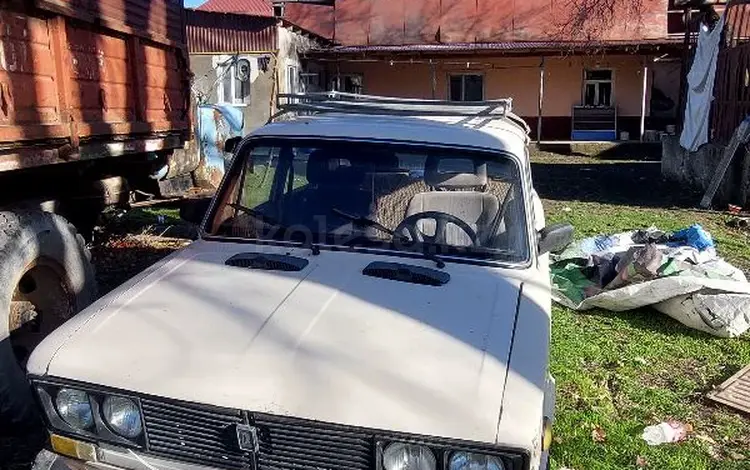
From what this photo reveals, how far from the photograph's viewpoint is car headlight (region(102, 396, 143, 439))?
7.25 ft

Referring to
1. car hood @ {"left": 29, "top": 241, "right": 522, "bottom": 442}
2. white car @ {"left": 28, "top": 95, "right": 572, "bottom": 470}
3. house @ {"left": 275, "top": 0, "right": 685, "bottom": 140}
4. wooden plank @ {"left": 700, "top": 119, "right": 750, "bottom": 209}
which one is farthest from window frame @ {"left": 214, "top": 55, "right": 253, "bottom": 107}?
car hood @ {"left": 29, "top": 241, "right": 522, "bottom": 442}

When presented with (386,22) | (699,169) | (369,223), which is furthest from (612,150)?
(369,223)

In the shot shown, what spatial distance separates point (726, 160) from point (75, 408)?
1097 cm

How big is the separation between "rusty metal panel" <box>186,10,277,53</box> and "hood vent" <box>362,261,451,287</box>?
1852 cm

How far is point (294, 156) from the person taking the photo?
11.4 feet

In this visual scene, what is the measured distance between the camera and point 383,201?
3271mm

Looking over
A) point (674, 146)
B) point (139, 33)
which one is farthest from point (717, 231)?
point (139, 33)

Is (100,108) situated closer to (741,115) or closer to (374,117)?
(374,117)

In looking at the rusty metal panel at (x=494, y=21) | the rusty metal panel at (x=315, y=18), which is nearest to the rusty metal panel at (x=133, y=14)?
the rusty metal panel at (x=494, y=21)

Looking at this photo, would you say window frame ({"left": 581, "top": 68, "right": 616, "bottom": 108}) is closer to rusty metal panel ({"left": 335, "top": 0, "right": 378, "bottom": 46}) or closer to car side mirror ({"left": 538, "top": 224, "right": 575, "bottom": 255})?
rusty metal panel ({"left": 335, "top": 0, "right": 378, "bottom": 46})

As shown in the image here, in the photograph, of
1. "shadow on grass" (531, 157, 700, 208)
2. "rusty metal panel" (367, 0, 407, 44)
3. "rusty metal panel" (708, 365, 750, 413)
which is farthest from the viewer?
"rusty metal panel" (367, 0, 407, 44)

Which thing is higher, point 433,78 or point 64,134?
point 433,78

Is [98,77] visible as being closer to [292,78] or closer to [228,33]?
[228,33]

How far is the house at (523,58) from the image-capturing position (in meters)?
22.8
